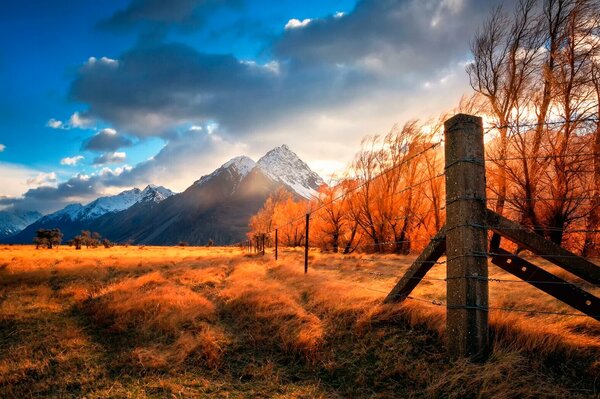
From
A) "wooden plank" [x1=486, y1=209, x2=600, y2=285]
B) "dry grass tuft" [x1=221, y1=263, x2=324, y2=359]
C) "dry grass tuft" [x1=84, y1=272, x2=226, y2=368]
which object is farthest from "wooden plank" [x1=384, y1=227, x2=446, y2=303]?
"dry grass tuft" [x1=84, y1=272, x2=226, y2=368]

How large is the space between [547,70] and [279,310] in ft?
50.8

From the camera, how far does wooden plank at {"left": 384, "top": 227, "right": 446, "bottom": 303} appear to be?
421 cm

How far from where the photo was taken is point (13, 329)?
5.56 metres

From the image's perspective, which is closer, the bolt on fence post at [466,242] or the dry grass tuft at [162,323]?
the bolt on fence post at [466,242]

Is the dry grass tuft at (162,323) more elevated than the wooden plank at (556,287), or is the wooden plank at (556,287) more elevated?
the wooden plank at (556,287)

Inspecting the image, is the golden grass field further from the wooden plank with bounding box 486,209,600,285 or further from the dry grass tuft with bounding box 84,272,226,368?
the wooden plank with bounding box 486,209,600,285

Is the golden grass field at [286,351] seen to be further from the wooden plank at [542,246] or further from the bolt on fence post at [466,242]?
the wooden plank at [542,246]

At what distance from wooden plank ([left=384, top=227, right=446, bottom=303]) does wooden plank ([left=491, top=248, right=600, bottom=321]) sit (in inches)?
25.9

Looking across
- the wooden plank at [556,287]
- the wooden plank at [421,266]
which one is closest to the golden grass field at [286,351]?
the wooden plank at [421,266]

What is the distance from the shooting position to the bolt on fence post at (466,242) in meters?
3.51

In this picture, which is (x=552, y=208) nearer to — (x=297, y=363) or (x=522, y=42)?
(x=522, y=42)

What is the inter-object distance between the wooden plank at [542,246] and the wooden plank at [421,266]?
0.61m

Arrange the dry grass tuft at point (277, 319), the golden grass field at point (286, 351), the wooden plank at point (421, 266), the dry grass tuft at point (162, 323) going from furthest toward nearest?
the dry grass tuft at point (277, 319) < the dry grass tuft at point (162, 323) < the wooden plank at point (421, 266) < the golden grass field at point (286, 351)

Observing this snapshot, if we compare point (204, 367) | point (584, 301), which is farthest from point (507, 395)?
point (204, 367)
